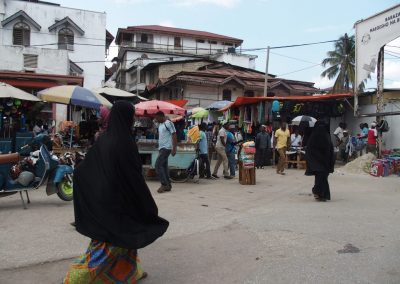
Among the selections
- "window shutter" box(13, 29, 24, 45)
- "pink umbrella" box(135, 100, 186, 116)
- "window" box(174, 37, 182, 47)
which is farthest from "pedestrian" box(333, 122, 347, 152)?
"window" box(174, 37, 182, 47)

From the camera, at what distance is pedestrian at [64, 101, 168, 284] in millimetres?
3777

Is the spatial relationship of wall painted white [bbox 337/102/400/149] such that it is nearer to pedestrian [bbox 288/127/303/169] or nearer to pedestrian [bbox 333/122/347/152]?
pedestrian [bbox 333/122/347/152]

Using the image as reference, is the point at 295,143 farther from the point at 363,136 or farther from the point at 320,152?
the point at 320,152

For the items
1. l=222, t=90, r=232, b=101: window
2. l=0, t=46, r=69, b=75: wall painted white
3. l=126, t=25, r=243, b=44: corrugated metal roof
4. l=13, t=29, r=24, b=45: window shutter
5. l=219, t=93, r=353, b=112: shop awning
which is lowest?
l=219, t=93, r=353, b=112: shop awning

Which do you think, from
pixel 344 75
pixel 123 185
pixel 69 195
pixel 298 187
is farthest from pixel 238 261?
pixel 344 75

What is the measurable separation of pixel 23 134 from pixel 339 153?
13.0 m

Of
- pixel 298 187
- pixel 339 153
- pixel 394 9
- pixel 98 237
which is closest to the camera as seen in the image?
pixel 98 237

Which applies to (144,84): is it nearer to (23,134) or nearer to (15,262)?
(23,134)

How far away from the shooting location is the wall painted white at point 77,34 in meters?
40.1

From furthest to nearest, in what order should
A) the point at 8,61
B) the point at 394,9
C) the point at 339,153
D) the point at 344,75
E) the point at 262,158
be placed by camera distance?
the point at 344,75 < the point at 8,61 < the point at 339,153 < the point at 262,158 < the point at 394,9

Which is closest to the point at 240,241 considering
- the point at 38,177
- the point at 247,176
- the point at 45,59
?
the point at 38,177

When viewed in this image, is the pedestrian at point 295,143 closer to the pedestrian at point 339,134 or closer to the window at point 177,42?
the pedestrian at point 339,134

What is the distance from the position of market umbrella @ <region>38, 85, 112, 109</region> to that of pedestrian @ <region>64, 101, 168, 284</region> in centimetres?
901

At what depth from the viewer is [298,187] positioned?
39.0ft
